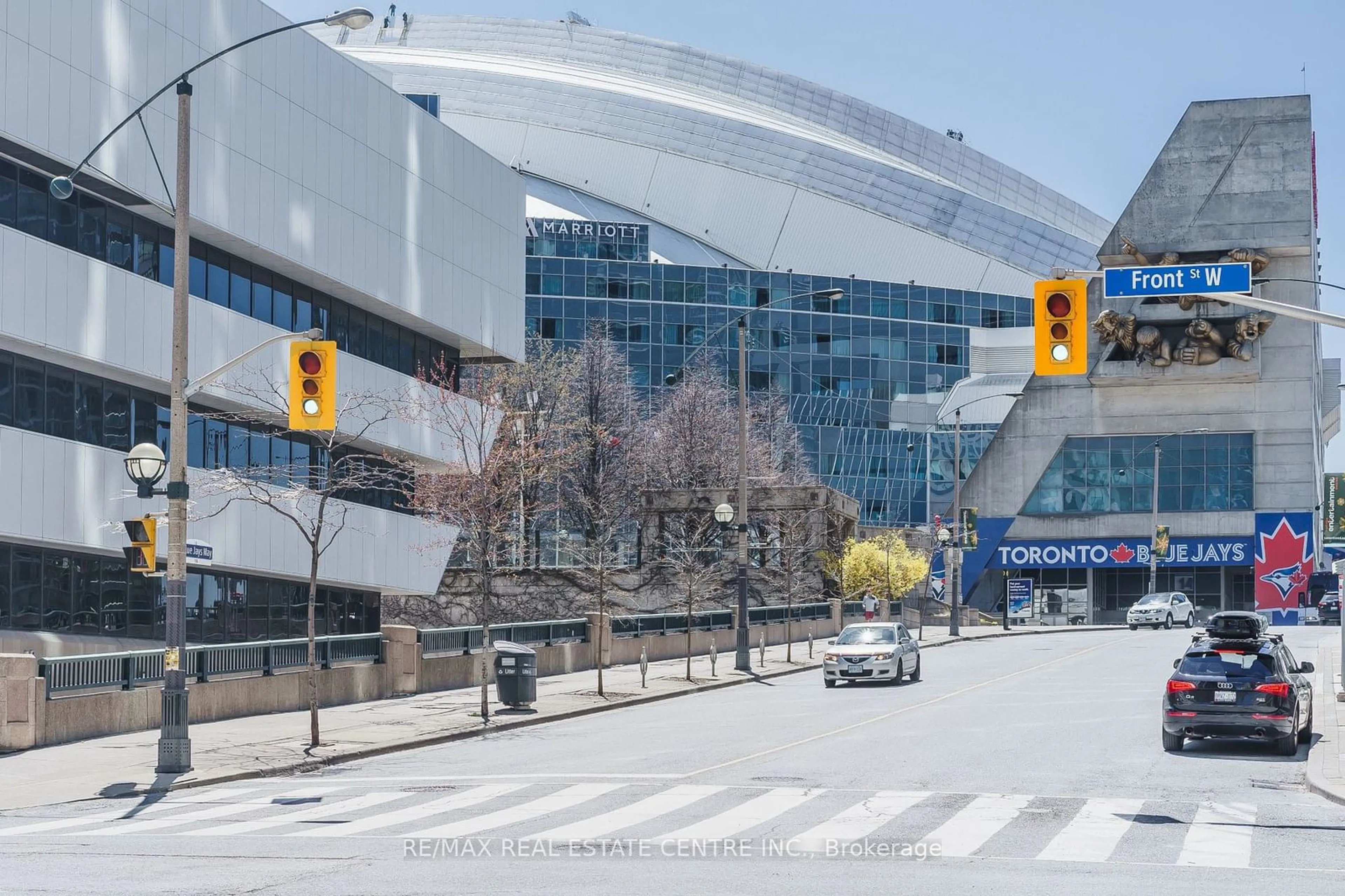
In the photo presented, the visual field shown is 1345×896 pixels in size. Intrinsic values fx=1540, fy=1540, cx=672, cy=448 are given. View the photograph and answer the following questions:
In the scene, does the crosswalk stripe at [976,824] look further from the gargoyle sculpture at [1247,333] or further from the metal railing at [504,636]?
the gargoyle sculpture at [1247,333]

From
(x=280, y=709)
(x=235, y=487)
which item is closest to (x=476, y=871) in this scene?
(x=280, y=709)

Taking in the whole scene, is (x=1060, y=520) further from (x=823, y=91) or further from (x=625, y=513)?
(x=823, y=91)

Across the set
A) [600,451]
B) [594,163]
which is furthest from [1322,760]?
[594,163]

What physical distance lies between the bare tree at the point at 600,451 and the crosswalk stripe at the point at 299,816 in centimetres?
5122

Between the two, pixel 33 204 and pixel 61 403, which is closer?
pixel 33 204

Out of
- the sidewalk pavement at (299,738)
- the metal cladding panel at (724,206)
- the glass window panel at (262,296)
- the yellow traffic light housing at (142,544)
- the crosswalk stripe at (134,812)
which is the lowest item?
the sidewalk pavement at (299,738)

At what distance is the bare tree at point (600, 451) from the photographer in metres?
76.9

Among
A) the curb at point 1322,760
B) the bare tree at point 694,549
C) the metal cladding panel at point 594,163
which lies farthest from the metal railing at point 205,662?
the metal cladding panel at point 594,163

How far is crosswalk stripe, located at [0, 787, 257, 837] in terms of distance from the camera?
1756cm

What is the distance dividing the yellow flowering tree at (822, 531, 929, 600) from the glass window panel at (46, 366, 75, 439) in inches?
1524

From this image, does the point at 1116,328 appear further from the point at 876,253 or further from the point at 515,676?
the point at 515,676

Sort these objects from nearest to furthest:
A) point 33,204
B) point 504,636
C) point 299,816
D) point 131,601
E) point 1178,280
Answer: point 299,816 < point 1178,280 < point 33,204 < point 131,601 < point 504,636

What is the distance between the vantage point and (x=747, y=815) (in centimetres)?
1798

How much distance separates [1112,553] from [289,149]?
6831cm
